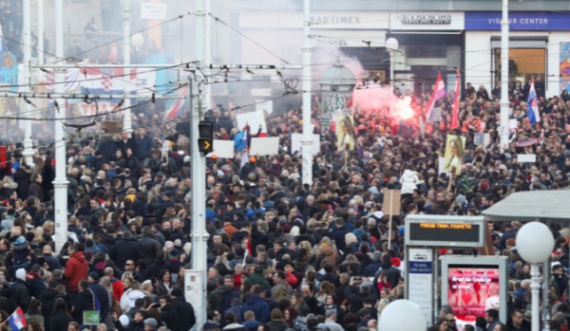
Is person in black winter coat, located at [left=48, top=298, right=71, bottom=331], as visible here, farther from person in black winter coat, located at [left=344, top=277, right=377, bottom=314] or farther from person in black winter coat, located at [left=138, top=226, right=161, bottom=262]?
person in black winter coat, located at [left=344, top=277, right=377, bottom=314]

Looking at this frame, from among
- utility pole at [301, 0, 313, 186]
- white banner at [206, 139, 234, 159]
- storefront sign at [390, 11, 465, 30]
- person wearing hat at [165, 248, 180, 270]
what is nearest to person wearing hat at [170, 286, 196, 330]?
person wearing hat at [165, 248, 180, 270]

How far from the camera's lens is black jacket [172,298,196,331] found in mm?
11836

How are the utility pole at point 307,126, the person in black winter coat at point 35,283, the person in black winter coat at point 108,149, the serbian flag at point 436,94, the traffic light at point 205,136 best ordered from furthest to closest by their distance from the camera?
the serbian flag at point 436,94
the person in black winter coat at point 108,149
the utility pole at point 307,126
the traffic light at point 205,136
the person in black winter coat at point 35,283

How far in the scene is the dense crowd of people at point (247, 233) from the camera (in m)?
11.8

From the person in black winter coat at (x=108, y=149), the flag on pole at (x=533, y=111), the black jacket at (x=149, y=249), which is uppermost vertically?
the flag on pole at (x=533, y=111)

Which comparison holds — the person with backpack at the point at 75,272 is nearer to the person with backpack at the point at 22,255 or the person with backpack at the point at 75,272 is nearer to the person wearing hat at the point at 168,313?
the person with backpack at the point at 22,255

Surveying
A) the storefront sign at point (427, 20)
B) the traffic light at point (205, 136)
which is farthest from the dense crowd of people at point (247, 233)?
the storefront sign at point (427, 20)

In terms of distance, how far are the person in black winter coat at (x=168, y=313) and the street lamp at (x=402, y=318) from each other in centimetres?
546

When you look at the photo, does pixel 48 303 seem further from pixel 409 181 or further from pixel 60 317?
pixel 409 181

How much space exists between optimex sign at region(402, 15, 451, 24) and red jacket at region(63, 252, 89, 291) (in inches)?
1278

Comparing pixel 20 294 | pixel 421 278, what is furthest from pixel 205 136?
pixel 421 278

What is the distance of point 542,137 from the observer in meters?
27.5

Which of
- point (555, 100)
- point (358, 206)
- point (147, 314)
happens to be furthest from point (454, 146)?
point (555, 100)

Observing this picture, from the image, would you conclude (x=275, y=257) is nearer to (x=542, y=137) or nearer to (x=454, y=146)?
(x=454, y=146)
